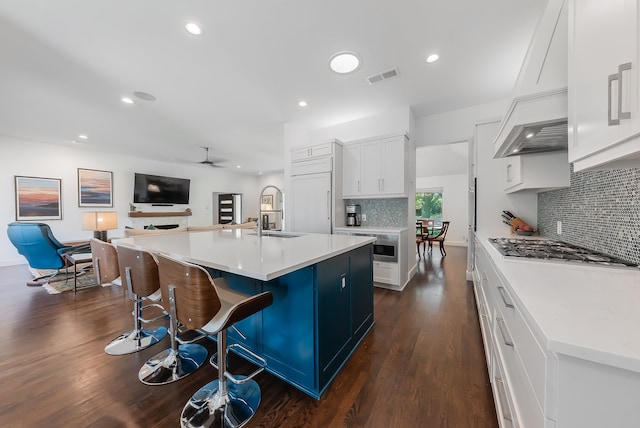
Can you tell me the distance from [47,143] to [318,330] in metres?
7.83

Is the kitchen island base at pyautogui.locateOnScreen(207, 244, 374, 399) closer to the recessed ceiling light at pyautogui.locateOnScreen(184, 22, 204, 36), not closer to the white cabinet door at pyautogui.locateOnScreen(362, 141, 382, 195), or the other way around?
the white cabinet door at pyautogui.locateOnScreen(362, 141, 382, 195)

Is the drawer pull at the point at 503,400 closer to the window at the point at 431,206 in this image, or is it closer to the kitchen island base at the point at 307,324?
the kitchen island base at the point at 307,324

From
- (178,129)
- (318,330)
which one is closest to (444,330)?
(318,330)

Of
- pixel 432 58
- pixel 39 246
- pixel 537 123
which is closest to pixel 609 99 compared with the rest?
pixel 537 123

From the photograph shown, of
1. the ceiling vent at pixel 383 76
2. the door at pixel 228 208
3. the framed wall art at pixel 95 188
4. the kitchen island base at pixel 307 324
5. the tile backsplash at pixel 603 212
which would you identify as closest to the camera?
the tile backsplash at pixel 603 212

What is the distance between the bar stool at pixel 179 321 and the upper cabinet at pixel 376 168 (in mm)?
2934

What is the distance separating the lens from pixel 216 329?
1205 mm

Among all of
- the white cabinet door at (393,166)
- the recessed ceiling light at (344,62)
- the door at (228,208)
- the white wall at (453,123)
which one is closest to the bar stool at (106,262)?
the recessed ceiling light at (344,62)

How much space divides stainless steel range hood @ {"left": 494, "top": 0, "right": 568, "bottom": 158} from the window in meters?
6.80

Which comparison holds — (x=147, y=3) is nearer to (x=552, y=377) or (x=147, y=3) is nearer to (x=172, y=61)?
(x=172, y=61)

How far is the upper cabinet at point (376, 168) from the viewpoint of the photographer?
11.3 ft

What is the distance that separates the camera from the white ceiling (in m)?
1.86

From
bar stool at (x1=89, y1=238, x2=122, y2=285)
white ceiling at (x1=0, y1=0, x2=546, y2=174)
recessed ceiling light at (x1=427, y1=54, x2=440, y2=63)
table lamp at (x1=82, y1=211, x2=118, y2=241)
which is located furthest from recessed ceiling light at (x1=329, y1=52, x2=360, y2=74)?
table lamp at (x1=82, y1=211, x2=118, y2=241)

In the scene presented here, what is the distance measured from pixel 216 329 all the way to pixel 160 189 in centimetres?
751
